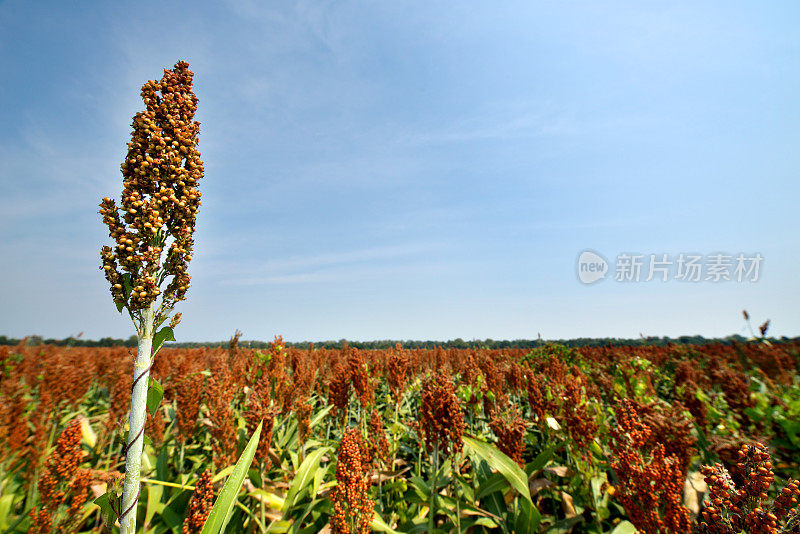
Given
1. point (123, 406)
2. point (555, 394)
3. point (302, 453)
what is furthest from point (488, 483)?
point (123, 406)

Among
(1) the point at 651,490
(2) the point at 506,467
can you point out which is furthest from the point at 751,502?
(2) the point at 506,467

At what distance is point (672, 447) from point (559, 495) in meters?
1.38

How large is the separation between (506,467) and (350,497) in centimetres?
144

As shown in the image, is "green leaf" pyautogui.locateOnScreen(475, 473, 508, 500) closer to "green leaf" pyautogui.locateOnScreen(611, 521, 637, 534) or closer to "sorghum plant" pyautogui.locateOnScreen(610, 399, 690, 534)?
"green leaf" pyautogui.locateOnScreen(611, 521, 637, 534)

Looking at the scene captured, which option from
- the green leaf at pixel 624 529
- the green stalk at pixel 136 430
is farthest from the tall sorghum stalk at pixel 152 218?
the green leaf at pixel 624 529

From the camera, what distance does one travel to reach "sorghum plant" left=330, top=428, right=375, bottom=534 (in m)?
2.43

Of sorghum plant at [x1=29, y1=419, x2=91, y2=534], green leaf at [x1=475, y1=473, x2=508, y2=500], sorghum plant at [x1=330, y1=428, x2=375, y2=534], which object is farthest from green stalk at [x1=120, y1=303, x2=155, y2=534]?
green leaf at [x1=475, y1=473, x2=508, y2=500]

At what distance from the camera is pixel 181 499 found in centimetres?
352

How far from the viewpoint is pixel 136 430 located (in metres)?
1.42

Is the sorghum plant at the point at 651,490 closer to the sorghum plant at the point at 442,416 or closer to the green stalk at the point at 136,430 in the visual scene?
the sorghum plant at the point at 442,416

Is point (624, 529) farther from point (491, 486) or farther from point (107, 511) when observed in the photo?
point (107, 511)

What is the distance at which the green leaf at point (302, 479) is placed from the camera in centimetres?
339

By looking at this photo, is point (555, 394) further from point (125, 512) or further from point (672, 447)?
point (125, 512)

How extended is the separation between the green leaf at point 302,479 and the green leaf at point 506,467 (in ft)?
6.33
